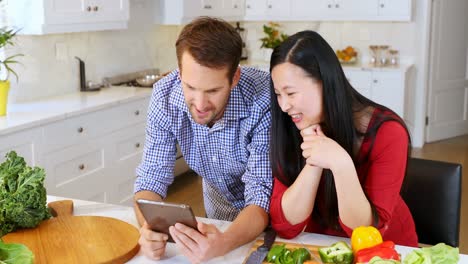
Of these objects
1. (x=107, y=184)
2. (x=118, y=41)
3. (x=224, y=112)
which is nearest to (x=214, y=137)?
(x=224, y=112)

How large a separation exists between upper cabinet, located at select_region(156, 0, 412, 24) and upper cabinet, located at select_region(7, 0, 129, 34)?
1.32 metres

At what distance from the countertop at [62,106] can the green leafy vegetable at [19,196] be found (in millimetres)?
1441

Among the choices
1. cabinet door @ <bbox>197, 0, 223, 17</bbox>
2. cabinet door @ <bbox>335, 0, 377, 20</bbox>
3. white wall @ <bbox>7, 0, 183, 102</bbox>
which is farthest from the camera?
cabinet door @ <bbox>335, 0, 377, 20</bbox>

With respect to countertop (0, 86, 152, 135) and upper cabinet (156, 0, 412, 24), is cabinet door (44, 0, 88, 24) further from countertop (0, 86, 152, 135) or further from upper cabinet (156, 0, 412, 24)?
upper cabinet (156, 0, 412, 24)

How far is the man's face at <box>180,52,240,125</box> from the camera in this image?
1.70 m

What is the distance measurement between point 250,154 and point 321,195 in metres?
0.27

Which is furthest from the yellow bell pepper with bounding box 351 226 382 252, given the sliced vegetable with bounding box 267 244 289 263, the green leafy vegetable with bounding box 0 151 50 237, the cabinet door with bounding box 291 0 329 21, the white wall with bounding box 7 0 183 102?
the cabinet door with bounding box 291 0 329 21

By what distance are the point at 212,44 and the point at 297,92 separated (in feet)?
0.89

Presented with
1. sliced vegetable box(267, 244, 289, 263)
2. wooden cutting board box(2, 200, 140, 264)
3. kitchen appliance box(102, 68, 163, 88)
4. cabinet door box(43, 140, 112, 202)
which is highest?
kitchen appliance box(102, 68, 163, 88)

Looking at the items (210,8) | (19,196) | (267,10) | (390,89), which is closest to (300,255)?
(19,196)

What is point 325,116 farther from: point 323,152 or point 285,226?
point 285,226

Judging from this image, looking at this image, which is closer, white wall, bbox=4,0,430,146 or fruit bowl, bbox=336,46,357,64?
white wall, bbox=4,0,430,146

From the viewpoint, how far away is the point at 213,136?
2.04 m

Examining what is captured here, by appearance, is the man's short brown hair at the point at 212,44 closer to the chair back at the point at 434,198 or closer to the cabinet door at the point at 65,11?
the chair back at the point at 434,198
